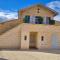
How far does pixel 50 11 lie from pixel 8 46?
1001 centimetres

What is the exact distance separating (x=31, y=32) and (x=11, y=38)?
4.02 meters

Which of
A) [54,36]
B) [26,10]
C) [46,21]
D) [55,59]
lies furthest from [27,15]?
[55,59]

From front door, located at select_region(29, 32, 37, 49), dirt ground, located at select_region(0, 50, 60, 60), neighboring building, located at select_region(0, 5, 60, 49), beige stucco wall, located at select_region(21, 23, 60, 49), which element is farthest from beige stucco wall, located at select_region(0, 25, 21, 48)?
dirt ground, located at select_region(0, 50, 60, 60)

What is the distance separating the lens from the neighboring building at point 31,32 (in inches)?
1101

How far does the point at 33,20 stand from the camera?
1293 inches

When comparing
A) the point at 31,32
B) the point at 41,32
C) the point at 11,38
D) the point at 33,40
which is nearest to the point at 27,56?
the point at 11,38

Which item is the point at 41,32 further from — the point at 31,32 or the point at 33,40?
the point at 33,40

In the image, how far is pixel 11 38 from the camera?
27.9 metres

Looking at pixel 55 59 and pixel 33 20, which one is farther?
pixel 33 20

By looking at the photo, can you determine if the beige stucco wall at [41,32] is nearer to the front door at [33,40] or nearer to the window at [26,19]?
the front door at [33,40]

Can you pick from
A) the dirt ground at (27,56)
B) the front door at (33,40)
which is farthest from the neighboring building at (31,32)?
the dirt ground at (27,56)

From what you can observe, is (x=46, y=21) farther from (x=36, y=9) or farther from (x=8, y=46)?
(x=8, y=46)

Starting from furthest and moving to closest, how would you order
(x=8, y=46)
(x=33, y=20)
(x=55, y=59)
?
(x=33, y=20) < (x=8, y=46) < (x=55, y=59)

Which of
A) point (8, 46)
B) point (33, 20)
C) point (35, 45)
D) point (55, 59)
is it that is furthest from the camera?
point (33, 20)
